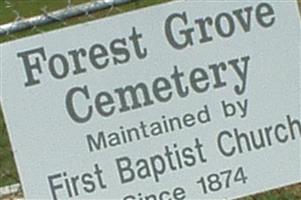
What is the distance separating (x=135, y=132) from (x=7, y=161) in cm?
330

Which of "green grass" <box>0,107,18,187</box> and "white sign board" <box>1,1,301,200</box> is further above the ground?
"white sign board" <box>1,1,301,200</box>

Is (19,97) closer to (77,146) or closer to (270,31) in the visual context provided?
(77,146)

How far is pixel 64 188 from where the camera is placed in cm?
432

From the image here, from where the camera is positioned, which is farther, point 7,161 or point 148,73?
point 7,161

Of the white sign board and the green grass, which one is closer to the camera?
the white sign board

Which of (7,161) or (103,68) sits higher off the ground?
(103,68)

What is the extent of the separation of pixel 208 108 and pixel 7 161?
3373 mm

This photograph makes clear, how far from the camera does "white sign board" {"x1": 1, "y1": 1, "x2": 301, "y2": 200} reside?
14.0 ft

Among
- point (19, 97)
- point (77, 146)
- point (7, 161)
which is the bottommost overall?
point (7, 161)

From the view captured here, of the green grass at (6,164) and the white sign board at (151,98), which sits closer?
the white sign board at (151,98)

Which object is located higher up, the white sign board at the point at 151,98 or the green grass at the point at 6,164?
the white sign board at the point at 151,98

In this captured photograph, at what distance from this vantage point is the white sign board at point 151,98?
427 cm

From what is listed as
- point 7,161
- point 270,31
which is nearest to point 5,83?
point 270,31

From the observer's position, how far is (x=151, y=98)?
14.2 ft
